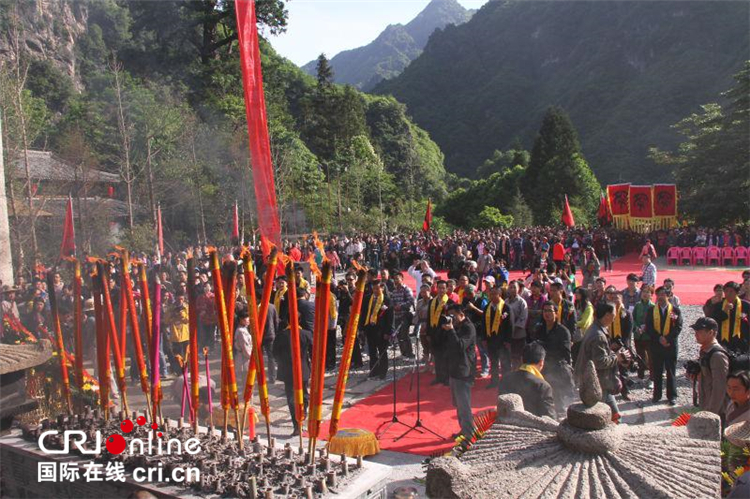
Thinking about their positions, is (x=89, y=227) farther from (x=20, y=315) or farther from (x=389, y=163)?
Answer: (x=389, y=163)

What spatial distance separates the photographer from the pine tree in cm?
3942

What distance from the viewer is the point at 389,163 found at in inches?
2234

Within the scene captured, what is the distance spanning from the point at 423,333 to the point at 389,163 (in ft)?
160

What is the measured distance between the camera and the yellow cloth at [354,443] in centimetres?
621

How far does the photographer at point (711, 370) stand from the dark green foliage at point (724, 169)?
21.9 metres

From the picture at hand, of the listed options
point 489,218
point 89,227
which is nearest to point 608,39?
point 489,218

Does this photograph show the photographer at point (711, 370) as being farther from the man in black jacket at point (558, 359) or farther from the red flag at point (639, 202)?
the red flag at point (639, 202)

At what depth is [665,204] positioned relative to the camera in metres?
27.8

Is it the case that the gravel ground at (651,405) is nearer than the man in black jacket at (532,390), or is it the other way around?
the man in black jacket at (532,390)

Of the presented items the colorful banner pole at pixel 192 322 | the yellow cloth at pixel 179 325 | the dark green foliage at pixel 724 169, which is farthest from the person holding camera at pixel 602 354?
the dark green foliage at pixel 724 169

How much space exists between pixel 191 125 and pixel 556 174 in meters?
30.5

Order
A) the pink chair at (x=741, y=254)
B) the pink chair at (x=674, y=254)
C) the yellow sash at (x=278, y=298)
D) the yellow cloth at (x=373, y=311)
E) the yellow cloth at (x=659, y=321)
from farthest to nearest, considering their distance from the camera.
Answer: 1. the pink chair at (x=674, y=254)
2. the pink chair at (x=741, y=254)
3. the yellow cloth at (x=373, y=311)
4. the yellow sash at (x=278, y=298)
5. the yellow cloth at (x=659, y=321)

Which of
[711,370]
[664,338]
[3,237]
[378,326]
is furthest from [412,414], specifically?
[3,237]

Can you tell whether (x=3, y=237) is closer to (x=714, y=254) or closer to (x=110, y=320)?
(x=110, y=320)
